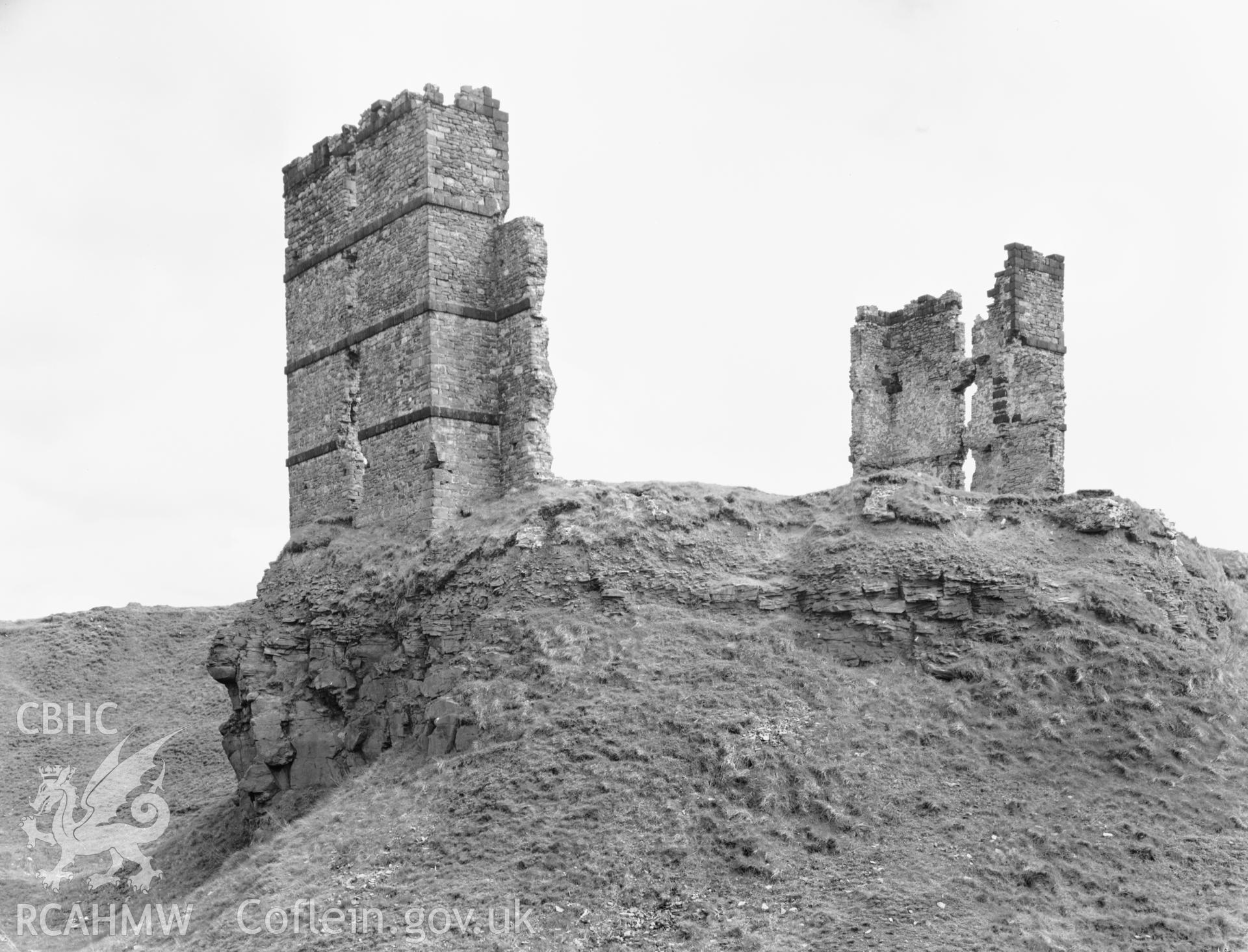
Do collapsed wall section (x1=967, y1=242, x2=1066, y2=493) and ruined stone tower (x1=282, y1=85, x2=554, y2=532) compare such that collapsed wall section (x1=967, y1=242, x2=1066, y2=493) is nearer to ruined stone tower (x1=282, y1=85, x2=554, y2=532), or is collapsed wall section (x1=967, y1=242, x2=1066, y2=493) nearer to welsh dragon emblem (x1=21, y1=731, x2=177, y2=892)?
ruined stone tower (x1=282, y1=85, x2=554, y2=532)

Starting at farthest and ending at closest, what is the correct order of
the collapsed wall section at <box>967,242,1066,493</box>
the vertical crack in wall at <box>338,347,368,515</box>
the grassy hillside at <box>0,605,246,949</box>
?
1. the collapsed wall section at <box>967,242,1066,493</box>
2. the vertical crack in wall at <box>338,347,368,515</box>
3. the grassy hillside at <box>0,605,246,949</box>

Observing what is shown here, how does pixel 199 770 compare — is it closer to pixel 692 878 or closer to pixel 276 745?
pixel 276 745

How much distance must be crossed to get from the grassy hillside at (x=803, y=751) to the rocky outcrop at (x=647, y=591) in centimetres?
5

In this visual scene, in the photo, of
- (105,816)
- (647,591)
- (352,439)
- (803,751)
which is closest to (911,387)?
(352,439)

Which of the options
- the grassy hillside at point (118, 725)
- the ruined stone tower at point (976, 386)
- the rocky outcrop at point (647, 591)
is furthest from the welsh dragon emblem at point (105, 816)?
the ruined stone tower at point (976, 386)

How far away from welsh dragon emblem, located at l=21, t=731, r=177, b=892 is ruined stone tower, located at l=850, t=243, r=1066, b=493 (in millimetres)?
13714

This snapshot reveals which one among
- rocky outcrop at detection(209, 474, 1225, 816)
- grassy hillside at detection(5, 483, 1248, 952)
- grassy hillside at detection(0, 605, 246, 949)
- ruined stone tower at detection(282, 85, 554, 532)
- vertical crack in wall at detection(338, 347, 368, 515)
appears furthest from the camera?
vertical crack in wall at detection(338, 347, 368, 515)

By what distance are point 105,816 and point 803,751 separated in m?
15.4

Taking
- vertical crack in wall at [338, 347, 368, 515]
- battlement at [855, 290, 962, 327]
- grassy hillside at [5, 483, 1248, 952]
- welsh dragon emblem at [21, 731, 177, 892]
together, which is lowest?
welsh dragon emblem at [21, 731, 177, 892]

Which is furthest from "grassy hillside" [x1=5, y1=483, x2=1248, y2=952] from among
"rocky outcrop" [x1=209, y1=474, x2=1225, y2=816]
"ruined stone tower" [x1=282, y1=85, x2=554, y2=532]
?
"ruined stone tower" [x1=282, y1=85, x2=554, y2=532]

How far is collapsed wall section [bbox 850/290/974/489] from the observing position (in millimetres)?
30453

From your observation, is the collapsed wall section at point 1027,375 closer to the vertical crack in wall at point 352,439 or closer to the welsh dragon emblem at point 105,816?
the vertical crack in wall at point 352,439

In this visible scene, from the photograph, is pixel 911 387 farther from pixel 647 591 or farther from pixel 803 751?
pixel 803 751

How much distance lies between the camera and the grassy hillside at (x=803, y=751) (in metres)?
17.7
